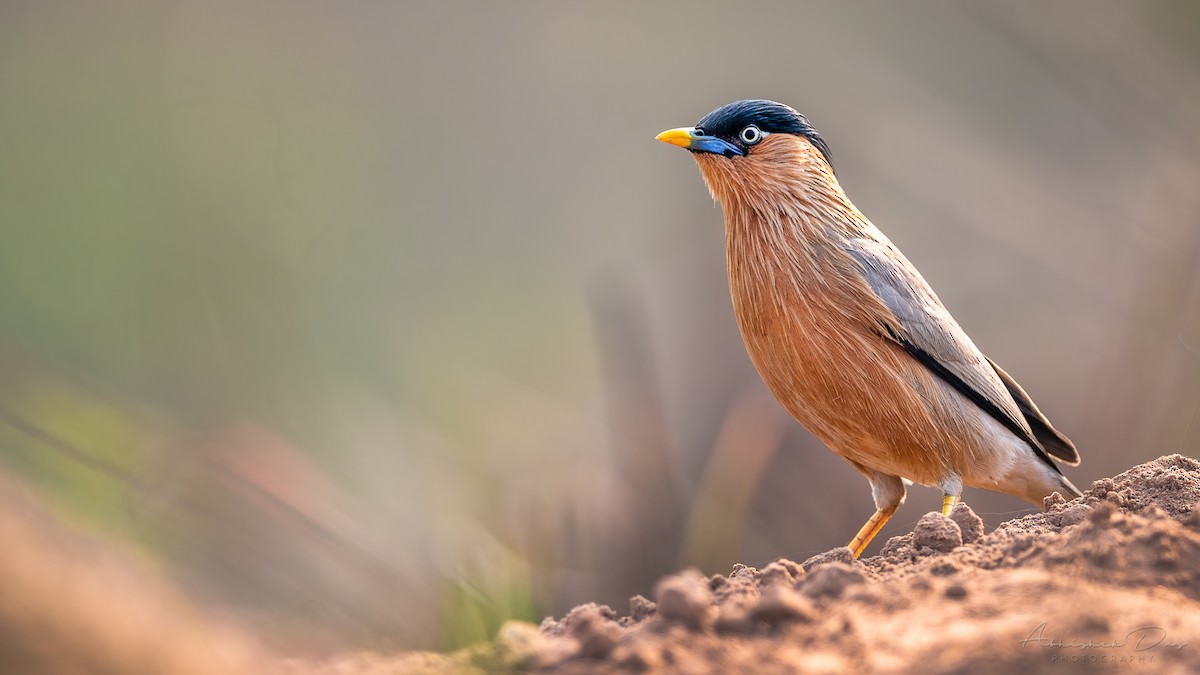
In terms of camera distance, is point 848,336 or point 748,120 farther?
point 748,120

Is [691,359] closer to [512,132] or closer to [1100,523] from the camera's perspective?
[1100,523]

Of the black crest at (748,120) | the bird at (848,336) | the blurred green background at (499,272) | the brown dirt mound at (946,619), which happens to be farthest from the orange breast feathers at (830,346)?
the blurred green background at (499,272)

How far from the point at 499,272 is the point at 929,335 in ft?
43.4

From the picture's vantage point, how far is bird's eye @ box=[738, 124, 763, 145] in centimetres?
522

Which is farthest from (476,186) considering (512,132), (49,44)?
(49,44)

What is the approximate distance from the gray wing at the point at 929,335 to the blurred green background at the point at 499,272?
2656mm

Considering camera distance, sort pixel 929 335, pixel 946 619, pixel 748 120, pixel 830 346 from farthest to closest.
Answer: pixel 748 120 < pixel 929 335 < pixel 830 346 < pixel 946 619

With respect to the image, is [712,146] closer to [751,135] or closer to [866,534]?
[751,135]

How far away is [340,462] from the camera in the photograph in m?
9.81

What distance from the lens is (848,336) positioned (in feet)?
15.0
